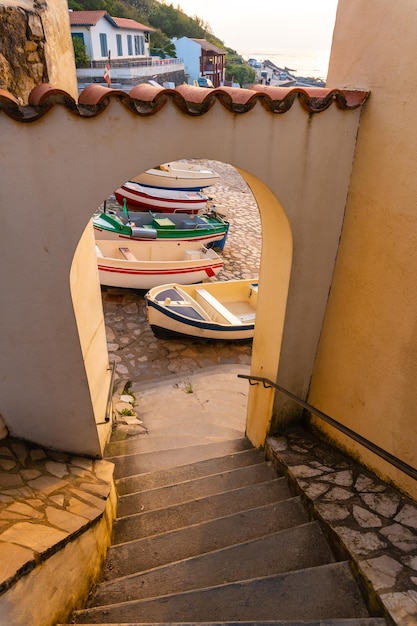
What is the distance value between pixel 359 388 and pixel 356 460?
738 millimetres

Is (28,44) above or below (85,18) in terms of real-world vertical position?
below

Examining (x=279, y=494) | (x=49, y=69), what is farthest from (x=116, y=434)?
(x=49, y=69)

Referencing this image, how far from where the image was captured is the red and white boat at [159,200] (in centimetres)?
1531

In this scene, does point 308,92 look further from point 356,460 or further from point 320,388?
point 356,460

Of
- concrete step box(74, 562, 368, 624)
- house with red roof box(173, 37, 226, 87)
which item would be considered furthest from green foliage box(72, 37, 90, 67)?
concrete step box(74, 562, 368, 624)

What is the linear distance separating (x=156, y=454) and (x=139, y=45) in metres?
45.8

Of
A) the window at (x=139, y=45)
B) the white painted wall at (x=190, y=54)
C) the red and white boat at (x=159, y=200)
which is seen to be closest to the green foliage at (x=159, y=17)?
the white painted wall at (x=190, y=54)

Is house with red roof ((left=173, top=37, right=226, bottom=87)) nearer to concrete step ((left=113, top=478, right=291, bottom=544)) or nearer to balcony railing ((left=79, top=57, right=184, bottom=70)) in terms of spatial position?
balcony railing ((left=79, top=57, right=184, bottom=70))

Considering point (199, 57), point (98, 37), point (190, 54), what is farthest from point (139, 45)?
point (98, 37)

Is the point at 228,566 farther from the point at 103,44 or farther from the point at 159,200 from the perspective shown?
the point at 103,44

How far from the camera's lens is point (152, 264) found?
1056 centimetres

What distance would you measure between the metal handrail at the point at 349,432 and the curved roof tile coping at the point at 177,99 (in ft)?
8.25

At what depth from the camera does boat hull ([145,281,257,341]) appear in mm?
8875

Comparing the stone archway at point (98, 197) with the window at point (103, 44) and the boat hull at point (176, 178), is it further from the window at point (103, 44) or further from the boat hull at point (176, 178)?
the window at point (103, 44)
